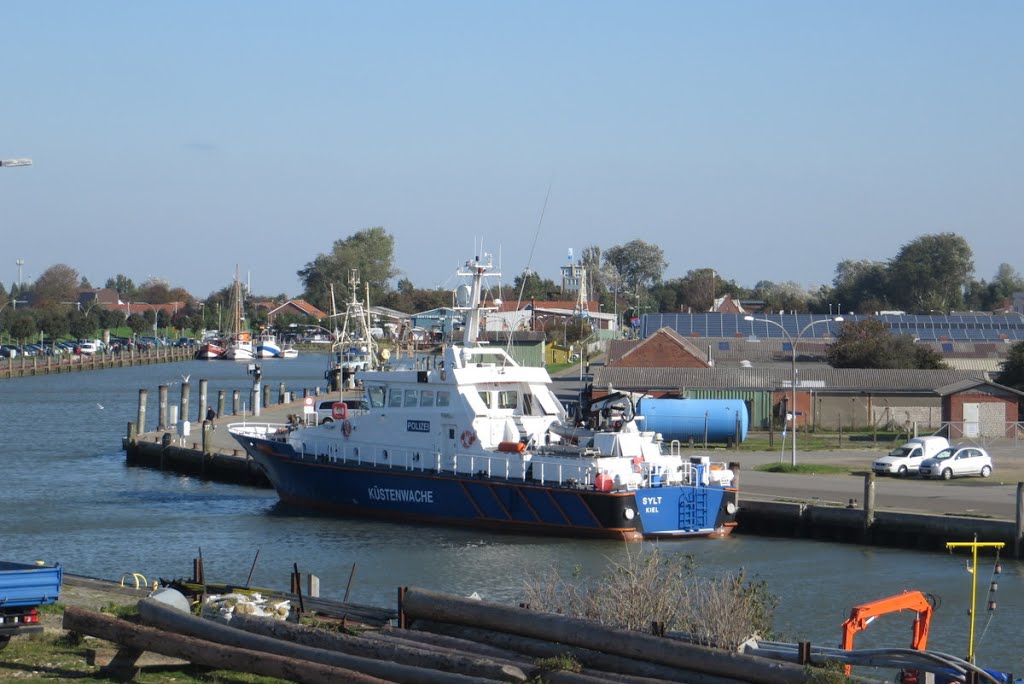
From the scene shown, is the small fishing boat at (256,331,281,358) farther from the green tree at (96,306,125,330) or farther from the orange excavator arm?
the orange excavator arm

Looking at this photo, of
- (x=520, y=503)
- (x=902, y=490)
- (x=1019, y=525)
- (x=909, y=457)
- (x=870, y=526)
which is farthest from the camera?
(x=909, y=457)

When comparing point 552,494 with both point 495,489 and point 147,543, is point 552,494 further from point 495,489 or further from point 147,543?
point 147,543

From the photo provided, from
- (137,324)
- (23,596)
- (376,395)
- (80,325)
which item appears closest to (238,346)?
(80,325)

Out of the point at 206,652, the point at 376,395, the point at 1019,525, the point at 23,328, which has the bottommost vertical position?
the point at 206,652

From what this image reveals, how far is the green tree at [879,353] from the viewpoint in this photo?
225 feet

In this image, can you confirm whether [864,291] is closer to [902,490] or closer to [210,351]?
[210,351]

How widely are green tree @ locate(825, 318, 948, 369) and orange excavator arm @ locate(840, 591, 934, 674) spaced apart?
175ft

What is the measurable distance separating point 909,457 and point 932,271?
395 ft

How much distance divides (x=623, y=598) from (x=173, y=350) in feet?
445

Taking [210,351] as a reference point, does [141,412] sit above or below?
below

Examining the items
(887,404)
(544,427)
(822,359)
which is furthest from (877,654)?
(822,359)

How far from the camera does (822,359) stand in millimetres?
76375

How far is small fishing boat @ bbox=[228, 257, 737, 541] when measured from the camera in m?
32.6

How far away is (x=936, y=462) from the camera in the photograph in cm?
4056
